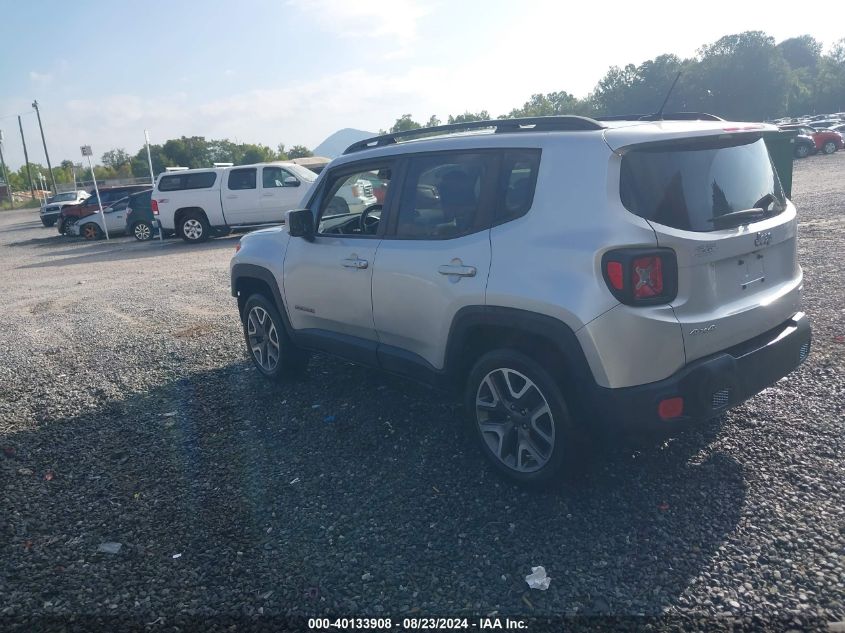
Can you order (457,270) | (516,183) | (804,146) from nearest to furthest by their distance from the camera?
1. (516,183)
2. (457,270)
3. (804,146)

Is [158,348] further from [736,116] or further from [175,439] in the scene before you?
[736,116]

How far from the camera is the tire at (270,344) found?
5.84 m

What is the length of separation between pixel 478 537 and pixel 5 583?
2.33 metres

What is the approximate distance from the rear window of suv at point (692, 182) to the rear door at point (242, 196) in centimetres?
1665

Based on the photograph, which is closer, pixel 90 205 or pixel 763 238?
pixel 763 238

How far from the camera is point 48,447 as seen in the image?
503cm

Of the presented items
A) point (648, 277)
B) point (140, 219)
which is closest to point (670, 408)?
point (648, 277)

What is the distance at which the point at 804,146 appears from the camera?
35.8 m

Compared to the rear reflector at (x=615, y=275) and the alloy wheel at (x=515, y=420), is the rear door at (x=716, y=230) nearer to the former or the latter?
the rear reflector at (x=615, y=275)

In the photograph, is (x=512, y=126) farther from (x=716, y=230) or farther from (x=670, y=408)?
(x=670, y=408)

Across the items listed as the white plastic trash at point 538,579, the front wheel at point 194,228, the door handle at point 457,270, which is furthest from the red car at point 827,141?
the white plastic trash at point 538,579

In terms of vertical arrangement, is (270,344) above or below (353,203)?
below

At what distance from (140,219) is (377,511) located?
20.9 m

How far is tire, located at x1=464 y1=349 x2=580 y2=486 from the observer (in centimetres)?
355
